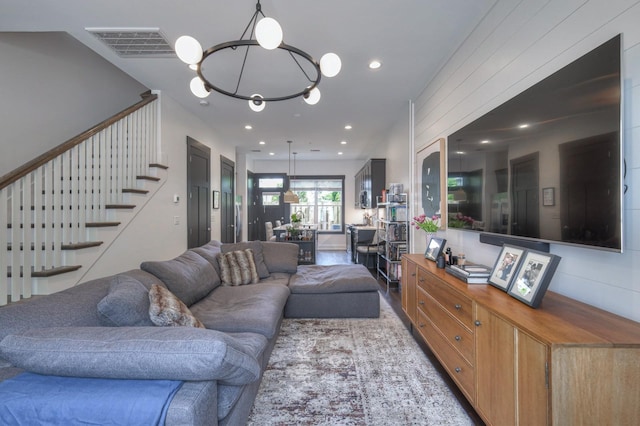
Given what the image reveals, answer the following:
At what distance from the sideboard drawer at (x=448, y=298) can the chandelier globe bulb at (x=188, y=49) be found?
7.47 ft

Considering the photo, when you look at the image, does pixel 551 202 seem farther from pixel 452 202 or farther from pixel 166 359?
pixel 166 359

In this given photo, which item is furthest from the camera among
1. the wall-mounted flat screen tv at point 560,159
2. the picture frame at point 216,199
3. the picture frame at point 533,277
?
the picture frame at point 216,199

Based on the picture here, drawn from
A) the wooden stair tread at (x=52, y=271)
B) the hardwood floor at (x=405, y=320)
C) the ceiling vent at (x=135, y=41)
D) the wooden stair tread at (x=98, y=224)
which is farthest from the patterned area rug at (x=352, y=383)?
the ceiling vent at (x=135, y=41)

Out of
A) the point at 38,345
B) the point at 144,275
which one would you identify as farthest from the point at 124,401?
the point at 144,275

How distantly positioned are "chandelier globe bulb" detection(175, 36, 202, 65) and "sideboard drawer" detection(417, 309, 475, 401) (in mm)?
2557

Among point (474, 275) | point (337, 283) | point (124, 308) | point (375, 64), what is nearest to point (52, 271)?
point (124, 308)

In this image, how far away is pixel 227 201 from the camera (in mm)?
6477

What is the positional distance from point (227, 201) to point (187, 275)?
416cm

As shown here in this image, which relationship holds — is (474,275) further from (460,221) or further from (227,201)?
(227,201)

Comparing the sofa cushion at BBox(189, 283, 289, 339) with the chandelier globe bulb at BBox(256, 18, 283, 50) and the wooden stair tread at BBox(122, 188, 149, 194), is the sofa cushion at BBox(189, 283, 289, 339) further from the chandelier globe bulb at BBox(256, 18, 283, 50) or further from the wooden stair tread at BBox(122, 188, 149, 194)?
the chandelier globe bulb at BBox(256, 18, 283, 50)

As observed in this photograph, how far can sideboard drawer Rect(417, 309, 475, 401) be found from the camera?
65.0 inches

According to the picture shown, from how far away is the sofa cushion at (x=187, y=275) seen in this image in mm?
2307

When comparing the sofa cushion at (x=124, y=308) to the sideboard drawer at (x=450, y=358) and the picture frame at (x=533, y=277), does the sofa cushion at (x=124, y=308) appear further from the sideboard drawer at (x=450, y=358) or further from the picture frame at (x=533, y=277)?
the picture frame at (x=533, y=277)

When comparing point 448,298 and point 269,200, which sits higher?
point 269,200
